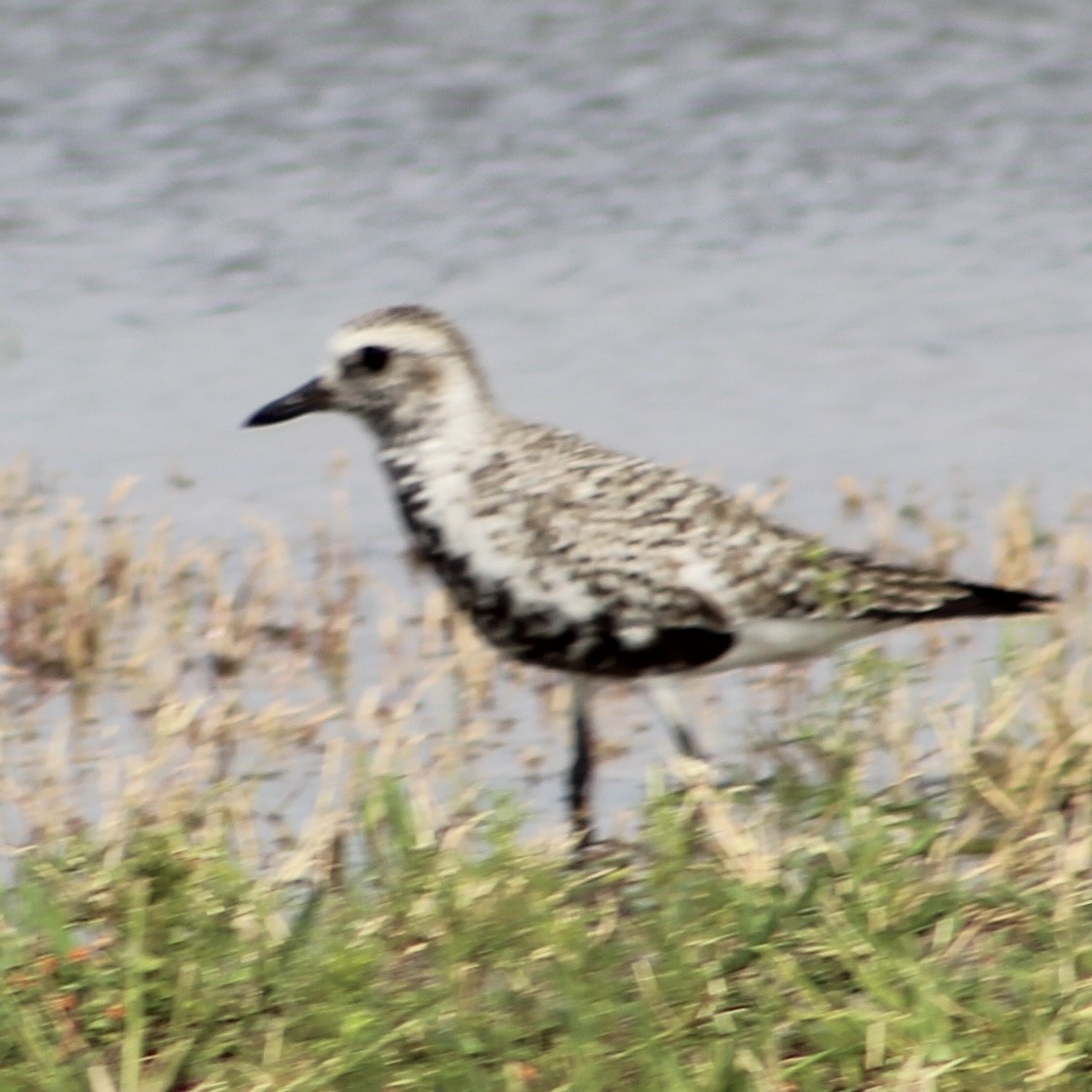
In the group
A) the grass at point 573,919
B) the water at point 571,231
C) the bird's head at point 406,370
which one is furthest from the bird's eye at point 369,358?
the water at point 571,231

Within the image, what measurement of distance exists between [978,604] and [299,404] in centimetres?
182

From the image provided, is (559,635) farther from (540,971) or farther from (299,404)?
(540,971)

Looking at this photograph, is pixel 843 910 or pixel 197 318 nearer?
pixel 843 910

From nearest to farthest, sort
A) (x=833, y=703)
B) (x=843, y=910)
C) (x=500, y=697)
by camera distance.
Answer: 1. (x=843, y=910)
2. (x=833, y=703)
3. (x=500, y=697)

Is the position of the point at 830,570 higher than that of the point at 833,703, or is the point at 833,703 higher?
the point at 830,570

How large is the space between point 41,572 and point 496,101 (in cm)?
666

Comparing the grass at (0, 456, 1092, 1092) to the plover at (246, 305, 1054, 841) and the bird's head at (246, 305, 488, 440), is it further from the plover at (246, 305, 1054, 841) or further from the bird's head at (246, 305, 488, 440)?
the bird's head at (246, 305, 488, 440)

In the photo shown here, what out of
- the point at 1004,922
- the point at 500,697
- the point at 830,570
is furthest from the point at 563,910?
the point at 500,697

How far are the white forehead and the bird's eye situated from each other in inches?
0.5

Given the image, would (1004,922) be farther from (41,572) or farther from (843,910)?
(41,572)

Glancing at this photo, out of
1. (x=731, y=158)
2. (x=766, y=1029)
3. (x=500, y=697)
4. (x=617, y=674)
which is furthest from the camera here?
(x=731, y=158)

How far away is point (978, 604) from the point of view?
7.08 meters

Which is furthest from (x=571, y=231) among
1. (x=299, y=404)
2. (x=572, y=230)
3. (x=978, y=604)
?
(x=978, y=604)

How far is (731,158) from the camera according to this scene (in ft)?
46.1
